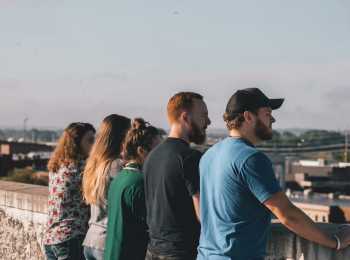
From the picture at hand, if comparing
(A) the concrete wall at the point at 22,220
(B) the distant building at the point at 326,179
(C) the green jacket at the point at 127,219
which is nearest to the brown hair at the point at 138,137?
(C) the green jacket at the point at 127,219

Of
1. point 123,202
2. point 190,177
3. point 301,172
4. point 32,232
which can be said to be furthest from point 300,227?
point 301,172

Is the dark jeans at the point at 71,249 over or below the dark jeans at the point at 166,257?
below

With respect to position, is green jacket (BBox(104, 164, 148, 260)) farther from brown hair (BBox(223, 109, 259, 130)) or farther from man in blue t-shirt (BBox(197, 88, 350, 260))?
brown hair (BBox(223, 109, 259, 130))

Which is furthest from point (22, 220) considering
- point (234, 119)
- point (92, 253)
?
point (234, 119)

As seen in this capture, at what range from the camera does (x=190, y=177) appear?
346 cm

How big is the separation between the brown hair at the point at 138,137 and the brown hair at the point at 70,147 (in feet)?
2.41

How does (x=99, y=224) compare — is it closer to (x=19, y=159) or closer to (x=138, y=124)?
(x=138, y=124)

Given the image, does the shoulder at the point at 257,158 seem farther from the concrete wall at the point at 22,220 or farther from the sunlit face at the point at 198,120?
the concrete wall at the point at 22,220

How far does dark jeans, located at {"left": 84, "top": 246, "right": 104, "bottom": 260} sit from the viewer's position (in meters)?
4.20

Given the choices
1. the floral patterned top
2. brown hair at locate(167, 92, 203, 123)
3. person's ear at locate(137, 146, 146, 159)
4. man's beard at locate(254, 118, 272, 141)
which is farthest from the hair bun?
man's beard at locate(254, 118, 272, 141)

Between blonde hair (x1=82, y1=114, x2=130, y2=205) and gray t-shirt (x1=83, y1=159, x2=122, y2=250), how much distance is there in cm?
3

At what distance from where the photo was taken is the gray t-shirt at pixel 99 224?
165 inches

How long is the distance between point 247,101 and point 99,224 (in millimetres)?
1513

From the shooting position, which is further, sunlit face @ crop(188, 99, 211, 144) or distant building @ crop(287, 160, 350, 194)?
distant building @ crop(287, 160, 350, 194)
